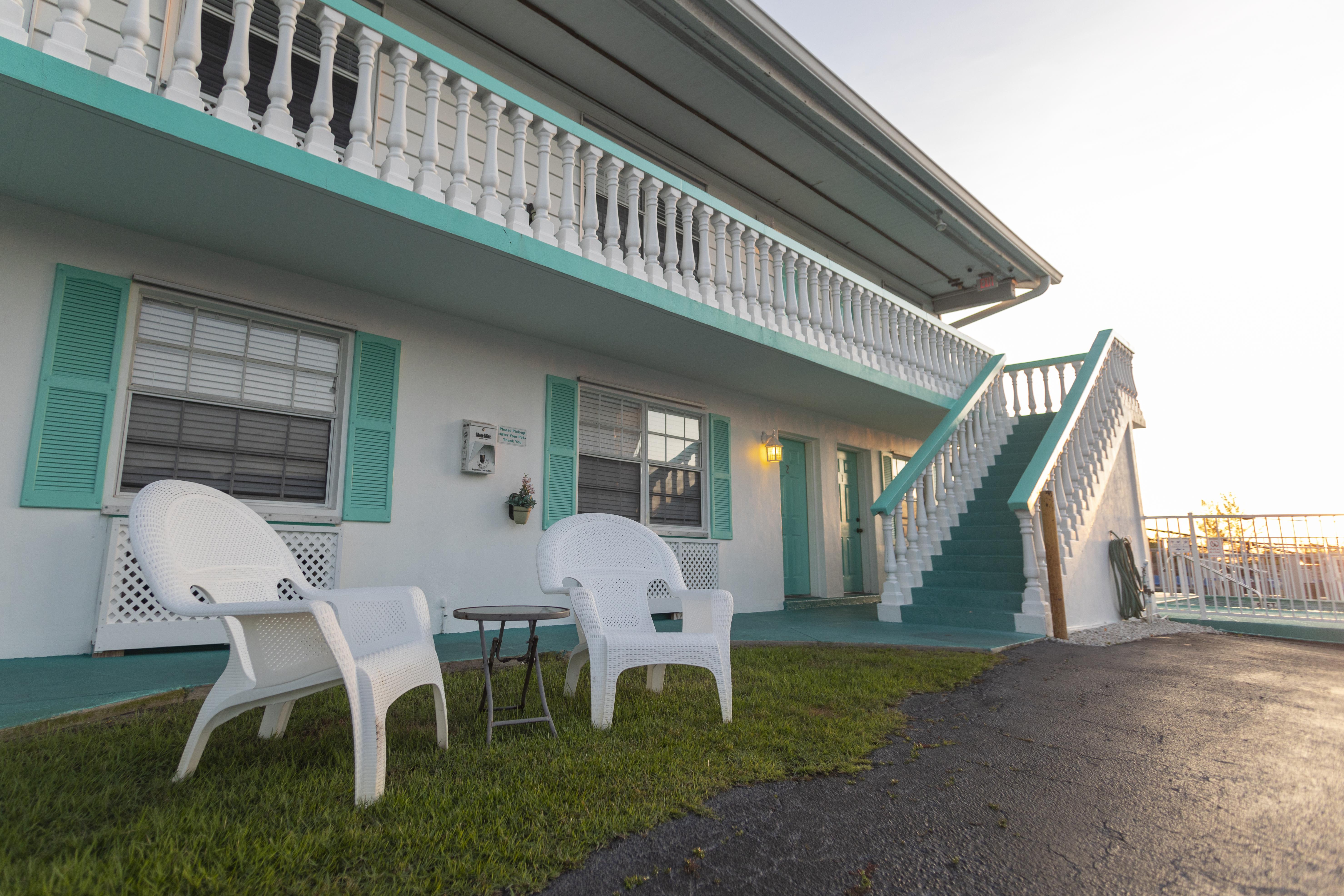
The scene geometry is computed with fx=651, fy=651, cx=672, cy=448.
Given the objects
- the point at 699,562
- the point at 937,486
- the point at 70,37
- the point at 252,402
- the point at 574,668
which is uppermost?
the point at 70,37

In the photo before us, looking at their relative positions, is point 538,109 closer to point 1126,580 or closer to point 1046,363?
point 1126,580

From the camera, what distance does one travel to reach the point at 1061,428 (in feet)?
19.7

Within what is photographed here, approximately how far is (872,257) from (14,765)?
1048 cm

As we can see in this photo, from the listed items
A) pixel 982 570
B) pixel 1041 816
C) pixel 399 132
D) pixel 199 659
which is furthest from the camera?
pixel 982 570

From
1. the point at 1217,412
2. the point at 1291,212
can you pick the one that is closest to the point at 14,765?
the point at 1291,212

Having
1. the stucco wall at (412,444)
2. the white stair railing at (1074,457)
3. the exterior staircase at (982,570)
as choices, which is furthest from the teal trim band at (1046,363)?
the stucco wall at (412,444)

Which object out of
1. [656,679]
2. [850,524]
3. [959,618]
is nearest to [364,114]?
[656,679]

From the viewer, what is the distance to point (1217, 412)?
55.4 ft

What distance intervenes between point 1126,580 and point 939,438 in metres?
2.27

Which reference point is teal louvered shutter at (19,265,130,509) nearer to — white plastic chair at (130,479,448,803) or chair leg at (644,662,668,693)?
white plastic chair at (130,479,448,803)

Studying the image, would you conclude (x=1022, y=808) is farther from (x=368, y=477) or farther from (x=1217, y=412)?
(x=1217, y=412)

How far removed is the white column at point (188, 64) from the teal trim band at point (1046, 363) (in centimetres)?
860

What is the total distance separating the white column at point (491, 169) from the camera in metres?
4.18

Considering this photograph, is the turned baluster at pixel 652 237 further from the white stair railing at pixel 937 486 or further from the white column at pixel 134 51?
the white column at pixel 134 51
